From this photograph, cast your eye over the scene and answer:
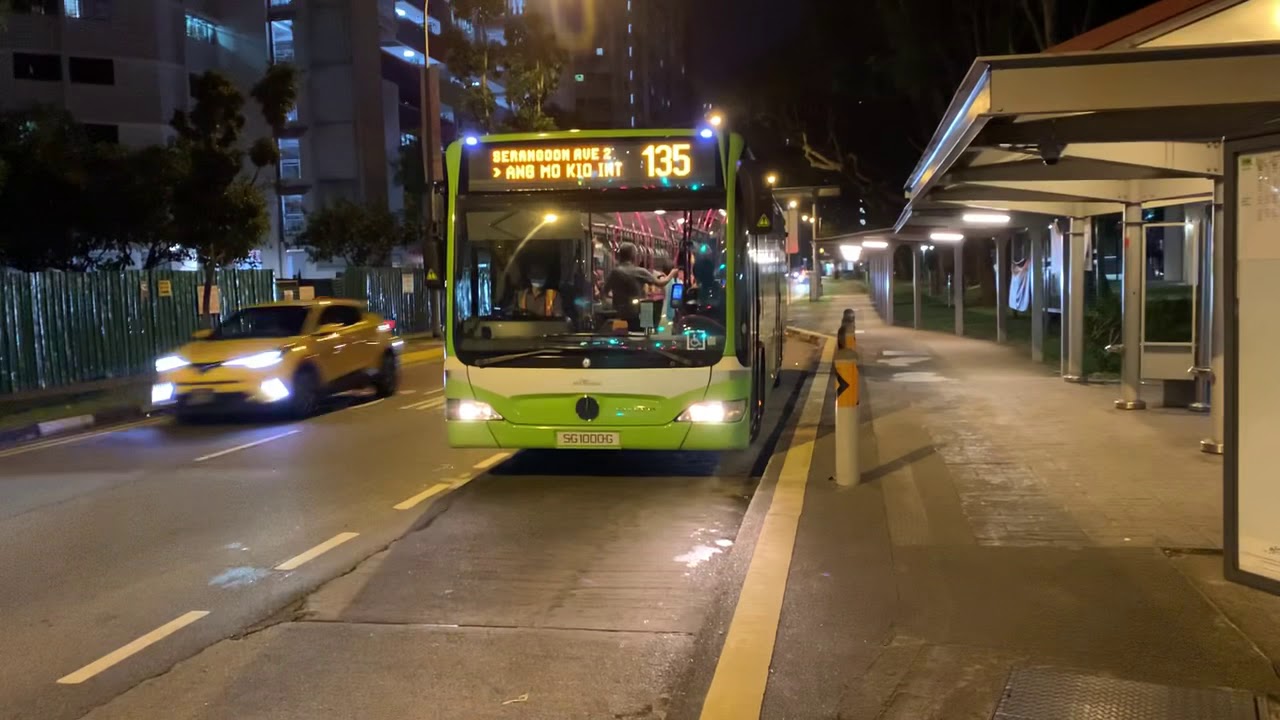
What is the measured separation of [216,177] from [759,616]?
19960 mm

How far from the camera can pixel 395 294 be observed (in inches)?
1407

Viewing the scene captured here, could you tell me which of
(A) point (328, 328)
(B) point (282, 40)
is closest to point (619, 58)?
(B) point (282, 40)

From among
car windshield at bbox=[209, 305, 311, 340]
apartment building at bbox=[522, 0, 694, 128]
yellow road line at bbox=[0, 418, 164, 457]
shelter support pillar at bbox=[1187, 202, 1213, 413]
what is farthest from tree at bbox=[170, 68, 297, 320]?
apartment building at bbox=[522, 0, 694, 128]

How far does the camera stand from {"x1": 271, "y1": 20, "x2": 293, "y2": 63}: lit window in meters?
49.6

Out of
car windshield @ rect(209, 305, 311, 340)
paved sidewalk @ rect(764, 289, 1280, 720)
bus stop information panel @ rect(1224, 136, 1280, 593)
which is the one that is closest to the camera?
paved sidewalk @ rect(764, 289, 1280, 720)

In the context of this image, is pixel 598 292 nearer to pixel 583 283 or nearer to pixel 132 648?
pixel 583 283

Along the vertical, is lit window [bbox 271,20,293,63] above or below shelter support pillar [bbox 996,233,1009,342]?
above

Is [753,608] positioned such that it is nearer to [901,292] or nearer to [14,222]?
[14,222]

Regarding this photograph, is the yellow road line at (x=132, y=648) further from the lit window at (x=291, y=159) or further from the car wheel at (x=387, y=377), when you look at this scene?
the lit window at (x=291, y=159)

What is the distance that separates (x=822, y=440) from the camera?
1186 cm

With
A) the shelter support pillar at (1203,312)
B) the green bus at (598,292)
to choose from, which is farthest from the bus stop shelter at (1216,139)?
the green bus at (598,292)

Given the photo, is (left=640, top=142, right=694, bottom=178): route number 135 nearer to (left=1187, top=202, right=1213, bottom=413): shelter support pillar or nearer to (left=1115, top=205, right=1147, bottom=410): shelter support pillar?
Result: (left=1187, top=202, right=1213, bottom=413): shelter support pillar

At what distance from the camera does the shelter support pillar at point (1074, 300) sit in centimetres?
1458

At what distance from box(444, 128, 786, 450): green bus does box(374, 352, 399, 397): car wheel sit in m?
8.42
